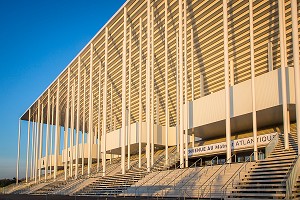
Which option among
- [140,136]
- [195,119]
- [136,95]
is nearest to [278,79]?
[195,119]

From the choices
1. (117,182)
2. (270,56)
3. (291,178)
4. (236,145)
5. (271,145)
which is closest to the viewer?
(291,178)

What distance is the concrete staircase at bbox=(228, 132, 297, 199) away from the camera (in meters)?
14.6

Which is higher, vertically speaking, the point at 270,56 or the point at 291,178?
the point at 270,56

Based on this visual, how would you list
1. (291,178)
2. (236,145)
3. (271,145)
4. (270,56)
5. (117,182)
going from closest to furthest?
1. (291,178)
2. (271,145)
3. (236,145)
4. (270,56)
5. (117,182)

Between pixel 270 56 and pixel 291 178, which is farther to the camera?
pixel 270 56

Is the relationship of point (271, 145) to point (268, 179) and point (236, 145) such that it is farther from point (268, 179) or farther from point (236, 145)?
point (236, 145)

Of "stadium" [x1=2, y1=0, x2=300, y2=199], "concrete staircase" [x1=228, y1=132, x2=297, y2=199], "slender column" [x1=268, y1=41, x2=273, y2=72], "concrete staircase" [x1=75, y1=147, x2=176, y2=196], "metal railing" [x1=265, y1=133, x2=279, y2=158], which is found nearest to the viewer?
"concrete staircase" [x1=228, y1=132, x2=297, y2=199]

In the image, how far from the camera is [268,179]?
16000mm

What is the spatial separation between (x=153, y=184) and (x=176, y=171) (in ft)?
6.21

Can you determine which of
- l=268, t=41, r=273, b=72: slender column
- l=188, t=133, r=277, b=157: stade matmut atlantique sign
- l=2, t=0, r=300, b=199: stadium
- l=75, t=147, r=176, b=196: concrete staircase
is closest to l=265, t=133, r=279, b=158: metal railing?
l=2, t=0, r=300, b=199: stadium

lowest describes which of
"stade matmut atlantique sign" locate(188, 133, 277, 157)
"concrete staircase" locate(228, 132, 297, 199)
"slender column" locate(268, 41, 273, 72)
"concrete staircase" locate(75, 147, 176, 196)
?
Result: "concrete staircase" locate(75, 147, 176, 196)

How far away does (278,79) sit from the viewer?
834 inches

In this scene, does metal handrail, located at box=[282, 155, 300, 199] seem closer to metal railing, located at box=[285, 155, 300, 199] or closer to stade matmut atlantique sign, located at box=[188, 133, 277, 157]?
metal railing, located at box=[285, 155, 300, 199]

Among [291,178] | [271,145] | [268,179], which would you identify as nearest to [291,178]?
[291,178]
